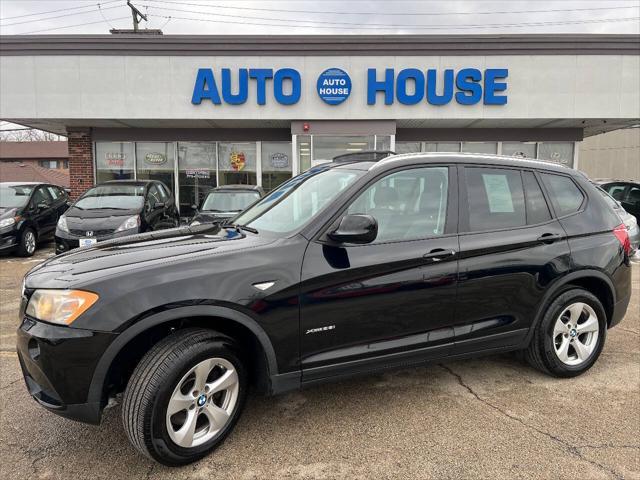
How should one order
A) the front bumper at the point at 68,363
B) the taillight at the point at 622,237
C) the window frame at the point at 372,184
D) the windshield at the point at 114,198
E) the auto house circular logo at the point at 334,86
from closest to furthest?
the front bumper at the point at 68,363 → the window frame at the point at 372,184 → the taillight at the point at 622,237 → the windshield at the point at 114,198 → the auto house circular logo at the point at 334,86

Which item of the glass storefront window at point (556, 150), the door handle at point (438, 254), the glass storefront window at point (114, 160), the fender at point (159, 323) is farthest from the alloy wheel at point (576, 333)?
the glass storefront window at point (114, 160)

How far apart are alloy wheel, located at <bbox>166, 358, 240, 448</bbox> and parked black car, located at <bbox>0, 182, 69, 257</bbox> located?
27.5 feet

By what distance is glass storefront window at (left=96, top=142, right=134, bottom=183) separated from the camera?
1420 cm

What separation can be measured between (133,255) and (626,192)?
41.1ft

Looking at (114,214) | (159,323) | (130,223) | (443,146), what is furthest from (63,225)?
(443,146)

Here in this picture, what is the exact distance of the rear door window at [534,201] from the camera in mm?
3447

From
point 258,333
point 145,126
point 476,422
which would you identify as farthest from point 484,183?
point 145,126

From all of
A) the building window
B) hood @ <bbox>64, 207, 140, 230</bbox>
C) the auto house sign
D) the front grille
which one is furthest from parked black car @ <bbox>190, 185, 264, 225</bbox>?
the building window

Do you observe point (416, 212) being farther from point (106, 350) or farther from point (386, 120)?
point (386, 120)

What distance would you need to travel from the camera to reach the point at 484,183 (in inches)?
131

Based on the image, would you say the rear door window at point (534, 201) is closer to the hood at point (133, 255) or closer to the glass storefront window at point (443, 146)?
the hood at point (133, 255)

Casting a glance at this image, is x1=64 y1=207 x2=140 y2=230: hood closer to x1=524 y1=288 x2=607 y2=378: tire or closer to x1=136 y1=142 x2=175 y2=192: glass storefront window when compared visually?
x1=136 y1=142 x2=175 y2=192: glass storefront window

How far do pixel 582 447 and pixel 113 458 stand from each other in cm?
275

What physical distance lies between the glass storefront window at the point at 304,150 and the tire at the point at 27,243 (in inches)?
278
